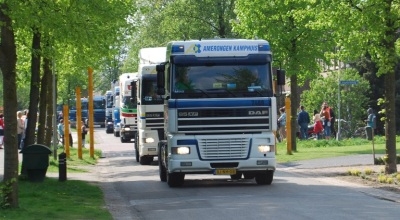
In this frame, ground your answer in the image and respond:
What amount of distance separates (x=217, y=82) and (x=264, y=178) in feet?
9.18

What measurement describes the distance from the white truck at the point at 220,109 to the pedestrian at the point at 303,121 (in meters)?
25.0

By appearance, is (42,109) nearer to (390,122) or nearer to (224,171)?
(224,171)

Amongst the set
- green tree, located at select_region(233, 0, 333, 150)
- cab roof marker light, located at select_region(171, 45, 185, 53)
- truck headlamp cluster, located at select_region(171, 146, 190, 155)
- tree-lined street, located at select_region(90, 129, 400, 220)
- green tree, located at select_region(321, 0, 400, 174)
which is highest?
green tree, located at select_region(233, 0, 333, 150)

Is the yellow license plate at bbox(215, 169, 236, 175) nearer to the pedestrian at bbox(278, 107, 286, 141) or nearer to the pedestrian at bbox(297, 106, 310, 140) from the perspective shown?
the pedestrian at bbox(297, 106, 310, 140)

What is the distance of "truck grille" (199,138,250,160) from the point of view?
22469 mm

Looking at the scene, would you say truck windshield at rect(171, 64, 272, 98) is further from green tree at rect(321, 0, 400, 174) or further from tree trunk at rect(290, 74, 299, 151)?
tree trunk at rect(290, 74, 299, 151)

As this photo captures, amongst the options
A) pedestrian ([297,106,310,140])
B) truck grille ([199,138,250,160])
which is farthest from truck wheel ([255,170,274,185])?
pedestrian ([297,106,310,140])

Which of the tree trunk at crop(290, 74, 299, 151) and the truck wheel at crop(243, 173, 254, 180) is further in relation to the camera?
the tree trunk at crop(290, 74, 299, 151)

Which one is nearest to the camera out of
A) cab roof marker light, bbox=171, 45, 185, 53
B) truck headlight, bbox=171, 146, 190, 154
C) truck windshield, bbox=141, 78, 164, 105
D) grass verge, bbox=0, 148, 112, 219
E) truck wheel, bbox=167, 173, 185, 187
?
grass verge, bbox=0, 148, 112, 219

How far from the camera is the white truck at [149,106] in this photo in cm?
3222

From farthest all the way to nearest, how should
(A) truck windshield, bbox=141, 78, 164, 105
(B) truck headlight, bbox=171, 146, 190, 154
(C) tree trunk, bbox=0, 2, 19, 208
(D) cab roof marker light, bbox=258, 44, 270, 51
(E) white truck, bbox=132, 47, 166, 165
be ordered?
(A) truck windshield, bbox=141, 78, 164, 105, (E) white truck, bbox=132, 47, 166, 165, (D) cab roof marker light, bbox=258, 44, 270, 51, (B) truck headlight, bbox=171, 146, 190, 154, (C) tree trunk, bbox=0, 2, 19, 208

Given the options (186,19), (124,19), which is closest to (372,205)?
(124,19)

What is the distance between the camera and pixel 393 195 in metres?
20.8

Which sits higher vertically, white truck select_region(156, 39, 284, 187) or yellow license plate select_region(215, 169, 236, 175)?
white truck select_region(156, 39, 284, 187)
